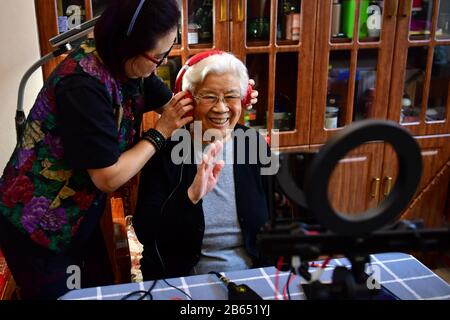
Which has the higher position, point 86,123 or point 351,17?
point 351,17

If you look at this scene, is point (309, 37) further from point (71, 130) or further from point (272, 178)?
point (272, 178)

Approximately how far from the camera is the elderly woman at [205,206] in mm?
1497

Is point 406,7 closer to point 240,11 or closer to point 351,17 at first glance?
point 351,17

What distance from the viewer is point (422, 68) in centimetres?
252

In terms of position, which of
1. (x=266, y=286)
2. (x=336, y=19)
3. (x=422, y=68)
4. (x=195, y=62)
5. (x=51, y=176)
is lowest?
(x=266, y=286)

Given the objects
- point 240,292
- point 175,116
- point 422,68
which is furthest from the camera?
point 422,68

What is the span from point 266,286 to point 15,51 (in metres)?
1.43

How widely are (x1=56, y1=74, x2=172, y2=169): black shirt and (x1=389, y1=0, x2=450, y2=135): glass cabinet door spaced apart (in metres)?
1.70

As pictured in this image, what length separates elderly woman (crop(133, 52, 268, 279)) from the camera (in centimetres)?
150

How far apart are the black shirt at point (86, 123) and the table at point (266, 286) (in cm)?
31

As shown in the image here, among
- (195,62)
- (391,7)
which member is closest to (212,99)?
(195,62)

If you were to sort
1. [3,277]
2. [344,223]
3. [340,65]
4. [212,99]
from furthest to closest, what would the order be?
[340,65]
[3,277]
[212,99]
[344,223]

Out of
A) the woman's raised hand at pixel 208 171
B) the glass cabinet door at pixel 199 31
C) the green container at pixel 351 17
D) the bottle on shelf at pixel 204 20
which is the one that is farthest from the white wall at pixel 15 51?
the green container at pixel 351 17
